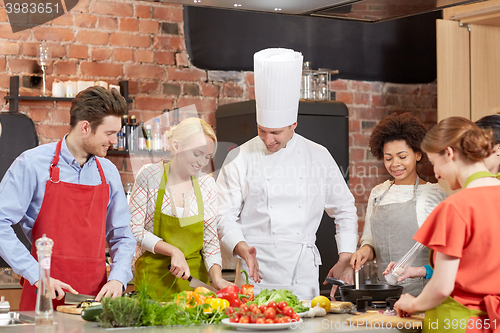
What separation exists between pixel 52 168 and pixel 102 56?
1.68 m

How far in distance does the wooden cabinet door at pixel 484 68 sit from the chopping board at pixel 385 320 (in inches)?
88.1

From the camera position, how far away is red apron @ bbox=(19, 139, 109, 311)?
84.9 inches

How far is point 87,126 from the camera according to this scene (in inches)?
86.8

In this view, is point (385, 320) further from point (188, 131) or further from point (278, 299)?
point (188, 131)

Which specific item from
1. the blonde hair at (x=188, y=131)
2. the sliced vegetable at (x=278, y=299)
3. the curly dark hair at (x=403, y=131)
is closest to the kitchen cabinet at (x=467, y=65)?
the curly dark hair at (x=403, y=131)

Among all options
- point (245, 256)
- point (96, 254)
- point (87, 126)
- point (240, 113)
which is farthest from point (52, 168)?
point (240, 113)

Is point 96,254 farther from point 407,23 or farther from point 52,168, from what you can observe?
point 407,23

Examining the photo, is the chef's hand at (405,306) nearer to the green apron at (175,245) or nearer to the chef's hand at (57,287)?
the green apron at (175,245)

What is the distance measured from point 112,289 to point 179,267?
286 mm

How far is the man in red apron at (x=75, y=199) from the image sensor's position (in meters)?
2.11

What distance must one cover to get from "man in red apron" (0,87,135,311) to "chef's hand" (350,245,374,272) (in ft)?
3.01

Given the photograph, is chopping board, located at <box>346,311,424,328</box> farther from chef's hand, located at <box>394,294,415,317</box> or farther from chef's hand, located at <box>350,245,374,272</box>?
chef's hand, located at <box>350,245,374,272</box>

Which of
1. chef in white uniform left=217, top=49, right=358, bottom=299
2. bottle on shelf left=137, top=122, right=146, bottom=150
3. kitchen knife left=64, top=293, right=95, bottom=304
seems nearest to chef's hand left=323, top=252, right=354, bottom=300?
chef in white uniform left=217, top=49, right=358, bottom=299

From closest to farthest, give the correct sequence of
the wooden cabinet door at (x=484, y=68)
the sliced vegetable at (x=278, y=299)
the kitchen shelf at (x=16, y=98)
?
the sliced vegetable at (x=278, y=299)
the kitchen shelf at (x=16, y=98)
the wooden cabinet door at (x=484, y=68)
